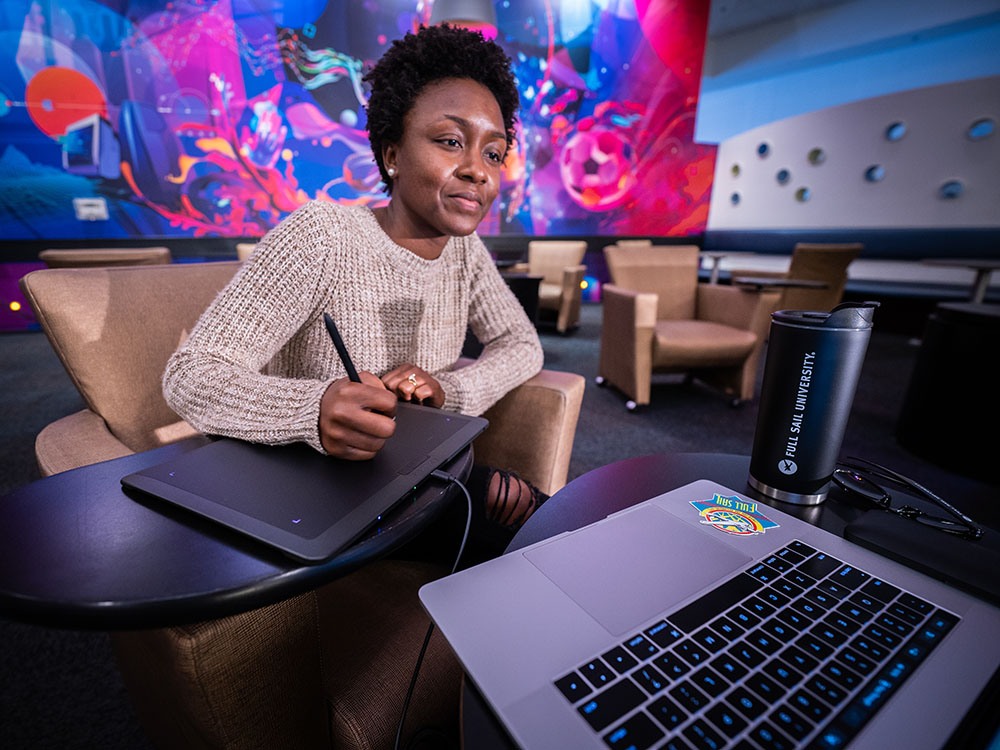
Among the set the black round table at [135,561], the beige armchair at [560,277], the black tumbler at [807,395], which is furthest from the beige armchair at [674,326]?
the black round table at [135,561]

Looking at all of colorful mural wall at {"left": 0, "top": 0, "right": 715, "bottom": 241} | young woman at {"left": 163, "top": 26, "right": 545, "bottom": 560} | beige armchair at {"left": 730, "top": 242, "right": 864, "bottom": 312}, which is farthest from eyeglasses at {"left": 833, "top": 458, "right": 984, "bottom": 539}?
colorful mural wall at {"left": 0, "top": 0, "right": 715, "bottom": 241}

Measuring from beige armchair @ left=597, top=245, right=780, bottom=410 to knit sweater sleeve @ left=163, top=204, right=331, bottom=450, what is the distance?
2213 mm

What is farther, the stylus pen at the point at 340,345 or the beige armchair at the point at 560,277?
the beige armchair at the point at 560,277

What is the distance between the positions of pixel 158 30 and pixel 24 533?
5.82 metres

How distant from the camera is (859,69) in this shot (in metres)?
6.67

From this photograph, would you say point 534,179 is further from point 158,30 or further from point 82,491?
point 82,491

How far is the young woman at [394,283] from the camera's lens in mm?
782

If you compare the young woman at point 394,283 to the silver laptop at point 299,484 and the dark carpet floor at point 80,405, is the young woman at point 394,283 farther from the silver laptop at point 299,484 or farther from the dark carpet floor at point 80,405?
the dark carpet floor at point 80,405

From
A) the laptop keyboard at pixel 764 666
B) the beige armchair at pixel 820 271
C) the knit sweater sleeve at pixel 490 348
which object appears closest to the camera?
the laptop keyboard at pixel 764 666

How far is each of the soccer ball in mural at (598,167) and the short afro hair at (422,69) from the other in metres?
5.58

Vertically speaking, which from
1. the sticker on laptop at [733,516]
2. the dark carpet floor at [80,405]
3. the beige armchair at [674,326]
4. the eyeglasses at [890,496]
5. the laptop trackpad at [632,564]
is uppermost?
the laptop trackpad at [632,564]

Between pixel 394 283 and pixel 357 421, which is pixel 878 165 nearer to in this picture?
pixel 394 283

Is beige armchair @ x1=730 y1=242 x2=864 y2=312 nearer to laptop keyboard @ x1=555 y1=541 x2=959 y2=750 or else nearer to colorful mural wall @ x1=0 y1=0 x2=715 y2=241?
colorful mural wall @ x1=0 y1=0 x2=715 y2=241

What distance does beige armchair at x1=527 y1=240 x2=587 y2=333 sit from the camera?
4.89m
